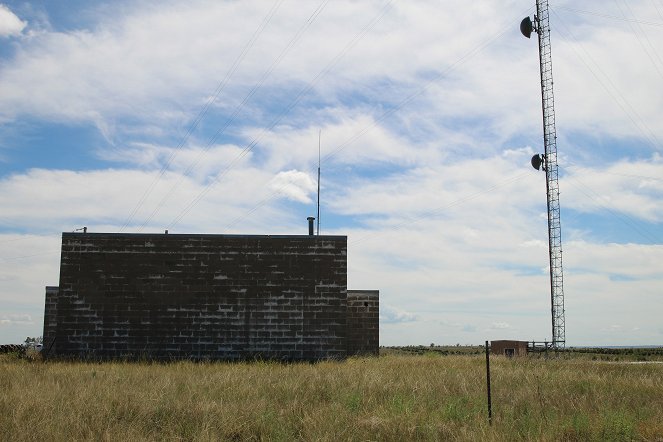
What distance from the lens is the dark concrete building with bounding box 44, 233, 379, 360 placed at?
21.9m

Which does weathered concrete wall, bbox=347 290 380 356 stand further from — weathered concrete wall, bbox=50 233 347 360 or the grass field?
the grass field

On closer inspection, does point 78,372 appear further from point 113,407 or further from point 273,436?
point 273,436

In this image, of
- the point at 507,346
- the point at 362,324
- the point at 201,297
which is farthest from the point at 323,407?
the point at 507,346

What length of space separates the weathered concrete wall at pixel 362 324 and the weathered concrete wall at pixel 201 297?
5067 millimetres

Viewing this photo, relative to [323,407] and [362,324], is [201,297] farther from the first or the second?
[323,407]

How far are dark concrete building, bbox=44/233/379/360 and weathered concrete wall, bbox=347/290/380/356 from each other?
508 cm

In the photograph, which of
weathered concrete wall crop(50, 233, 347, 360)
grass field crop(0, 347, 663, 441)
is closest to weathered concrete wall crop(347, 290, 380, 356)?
weathered concrete wall crop(50, 233, 347, 360)

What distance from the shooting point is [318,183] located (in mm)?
29766

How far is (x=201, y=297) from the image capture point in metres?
22.1

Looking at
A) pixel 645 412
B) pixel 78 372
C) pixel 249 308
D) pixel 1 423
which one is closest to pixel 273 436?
pixel 1 423

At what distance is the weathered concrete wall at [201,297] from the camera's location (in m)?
21.9

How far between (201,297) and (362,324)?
8.12m

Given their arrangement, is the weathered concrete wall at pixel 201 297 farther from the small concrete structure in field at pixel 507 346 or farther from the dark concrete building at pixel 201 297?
the small concrete structure in field at pixel 507 346

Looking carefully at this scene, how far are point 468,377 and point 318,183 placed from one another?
15.9 metres
